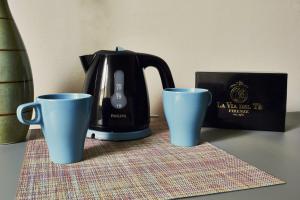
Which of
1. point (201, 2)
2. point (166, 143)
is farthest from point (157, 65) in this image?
point (201, 2)

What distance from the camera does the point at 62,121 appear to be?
1.75 feet

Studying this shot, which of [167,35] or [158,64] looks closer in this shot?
[158,64]

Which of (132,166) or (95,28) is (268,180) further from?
(95,28)

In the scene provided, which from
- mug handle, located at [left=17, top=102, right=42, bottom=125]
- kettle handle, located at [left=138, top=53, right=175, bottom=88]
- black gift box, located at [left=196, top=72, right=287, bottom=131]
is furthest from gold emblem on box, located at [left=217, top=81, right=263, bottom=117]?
mug handle, located at [left=17, top=102, right=42, bottom=125]

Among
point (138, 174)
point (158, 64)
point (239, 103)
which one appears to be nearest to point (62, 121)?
point (138, 174)

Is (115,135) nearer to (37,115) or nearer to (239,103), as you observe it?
(37,115)

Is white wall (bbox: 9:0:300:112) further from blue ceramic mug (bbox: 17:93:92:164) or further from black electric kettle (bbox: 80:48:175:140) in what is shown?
blue ceramic mug (bbox: 17:93:92:164)

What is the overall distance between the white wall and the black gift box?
0.16m

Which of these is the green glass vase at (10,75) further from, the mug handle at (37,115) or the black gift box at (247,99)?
the black gift box at (247,99)

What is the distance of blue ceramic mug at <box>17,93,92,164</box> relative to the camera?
53 cm

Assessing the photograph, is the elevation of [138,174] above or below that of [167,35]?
below

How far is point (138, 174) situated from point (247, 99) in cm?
39

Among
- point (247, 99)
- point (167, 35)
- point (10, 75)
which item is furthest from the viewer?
point (167, 35)

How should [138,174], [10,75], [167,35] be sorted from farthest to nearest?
1. [167,35]
2. [10,75]
3. [138,174]
